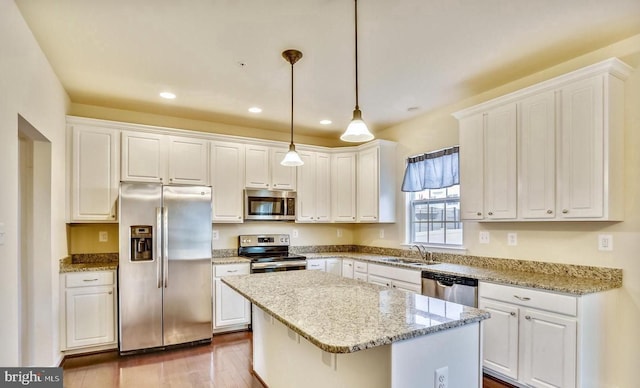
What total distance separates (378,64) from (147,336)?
3414 millimetres

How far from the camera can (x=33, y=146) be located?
2.88 meters

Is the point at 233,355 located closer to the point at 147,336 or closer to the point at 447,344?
the point at 147,336

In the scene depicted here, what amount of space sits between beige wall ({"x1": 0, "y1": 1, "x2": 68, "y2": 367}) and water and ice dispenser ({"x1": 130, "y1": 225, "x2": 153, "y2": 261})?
607mm

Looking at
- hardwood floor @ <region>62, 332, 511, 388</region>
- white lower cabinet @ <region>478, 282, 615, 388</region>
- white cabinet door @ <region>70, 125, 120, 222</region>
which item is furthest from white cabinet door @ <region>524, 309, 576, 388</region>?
white cabinet door @ <region>70, 125, 120, 222</region>

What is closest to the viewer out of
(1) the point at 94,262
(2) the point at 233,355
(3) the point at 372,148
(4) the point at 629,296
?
(4) the point at 629,296

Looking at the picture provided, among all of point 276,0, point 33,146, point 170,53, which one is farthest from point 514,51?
point 33,146

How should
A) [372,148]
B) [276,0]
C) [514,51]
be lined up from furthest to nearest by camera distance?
1. [372,148]
2. [514,51]
3. [276,0]

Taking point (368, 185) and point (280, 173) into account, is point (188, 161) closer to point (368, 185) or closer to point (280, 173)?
point (280, 173)

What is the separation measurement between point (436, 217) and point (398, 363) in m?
2.96

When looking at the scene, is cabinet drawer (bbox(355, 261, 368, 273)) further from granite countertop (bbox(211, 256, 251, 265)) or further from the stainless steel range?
granite countertop (bbox(211, 256, 251, 265))

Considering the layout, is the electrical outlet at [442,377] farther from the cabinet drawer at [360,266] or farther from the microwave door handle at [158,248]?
the microwave door handle at [158,248]

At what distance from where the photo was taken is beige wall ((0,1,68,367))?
75.9 inches

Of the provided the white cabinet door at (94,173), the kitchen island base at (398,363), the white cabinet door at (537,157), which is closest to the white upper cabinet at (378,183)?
the white cabinet door at (537,157)

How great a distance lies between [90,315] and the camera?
340 cm
